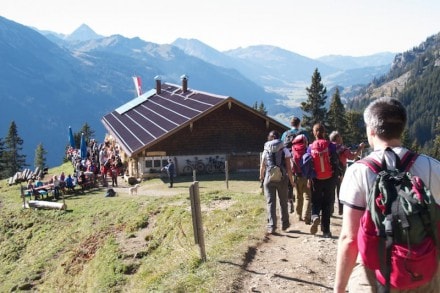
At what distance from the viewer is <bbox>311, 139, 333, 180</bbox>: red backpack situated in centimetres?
870

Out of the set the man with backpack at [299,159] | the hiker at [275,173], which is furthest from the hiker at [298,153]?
the hiker at [275,173]

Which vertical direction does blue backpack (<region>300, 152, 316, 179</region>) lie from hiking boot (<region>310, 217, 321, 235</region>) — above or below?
above

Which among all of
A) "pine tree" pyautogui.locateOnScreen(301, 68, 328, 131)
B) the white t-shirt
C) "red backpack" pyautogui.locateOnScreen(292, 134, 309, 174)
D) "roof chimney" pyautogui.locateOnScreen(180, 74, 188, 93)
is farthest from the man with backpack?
"pine tree" pyautogui.locateOnScreen(301, 68, 328, 131)

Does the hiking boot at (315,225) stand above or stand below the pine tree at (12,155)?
below

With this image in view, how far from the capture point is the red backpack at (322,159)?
8703 millimetres

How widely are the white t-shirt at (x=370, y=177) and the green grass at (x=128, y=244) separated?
4.24 meters

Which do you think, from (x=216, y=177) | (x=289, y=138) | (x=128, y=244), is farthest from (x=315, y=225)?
(x=216, y=177)

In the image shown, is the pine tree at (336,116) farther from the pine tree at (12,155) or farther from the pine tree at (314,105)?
the pine tree at (12,155)

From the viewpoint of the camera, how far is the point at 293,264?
324 inches

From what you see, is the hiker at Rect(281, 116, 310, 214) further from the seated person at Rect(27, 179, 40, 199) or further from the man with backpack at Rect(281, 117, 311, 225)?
the seated person at Rect(27, 179, 40, 199)

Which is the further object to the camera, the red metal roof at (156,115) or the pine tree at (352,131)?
the pine tree at (352,131)

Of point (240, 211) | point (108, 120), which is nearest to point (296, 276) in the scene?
point (240, 211)

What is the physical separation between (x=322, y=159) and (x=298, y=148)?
1473 millimetres

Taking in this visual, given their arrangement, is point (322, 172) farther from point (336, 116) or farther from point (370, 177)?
point (336, 116)
